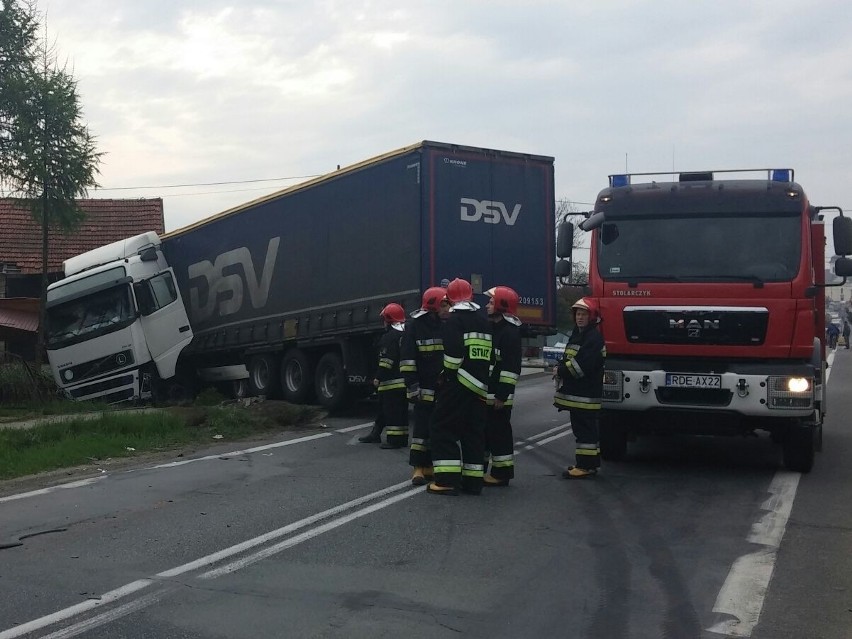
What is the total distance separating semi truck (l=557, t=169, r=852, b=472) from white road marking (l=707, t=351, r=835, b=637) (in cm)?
108

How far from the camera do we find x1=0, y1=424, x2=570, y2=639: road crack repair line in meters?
4.86

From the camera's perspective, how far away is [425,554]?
6297mm

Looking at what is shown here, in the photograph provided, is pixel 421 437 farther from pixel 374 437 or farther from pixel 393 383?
pixel 374 437

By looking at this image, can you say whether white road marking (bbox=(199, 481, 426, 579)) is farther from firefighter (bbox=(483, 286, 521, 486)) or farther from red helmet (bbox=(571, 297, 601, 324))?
red helmet (bbox=(571, 297, 601, 324))

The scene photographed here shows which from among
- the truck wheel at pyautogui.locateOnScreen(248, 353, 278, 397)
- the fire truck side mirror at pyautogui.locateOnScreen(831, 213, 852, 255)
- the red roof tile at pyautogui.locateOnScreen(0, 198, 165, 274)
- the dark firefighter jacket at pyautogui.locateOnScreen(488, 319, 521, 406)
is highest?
the red roof tile at pyautogui.locateOnScreen(0, 198, 165, 274)

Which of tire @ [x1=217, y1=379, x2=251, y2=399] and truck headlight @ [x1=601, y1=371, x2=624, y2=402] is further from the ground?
truck headlight @ [x1=601, y1=371, x2=624, y2=402]

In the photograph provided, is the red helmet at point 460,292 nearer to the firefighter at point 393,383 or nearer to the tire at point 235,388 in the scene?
the firefighter at point 393,383

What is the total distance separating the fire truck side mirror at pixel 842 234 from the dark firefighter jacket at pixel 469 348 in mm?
3719

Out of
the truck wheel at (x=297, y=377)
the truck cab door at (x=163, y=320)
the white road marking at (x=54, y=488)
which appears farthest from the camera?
the truck cab door at (x=163, y=320)

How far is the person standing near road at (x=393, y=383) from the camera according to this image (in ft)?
34.1

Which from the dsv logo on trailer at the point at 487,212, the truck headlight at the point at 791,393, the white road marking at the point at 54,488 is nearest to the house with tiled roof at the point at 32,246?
the dsv logo on trailer at the point at 487,212

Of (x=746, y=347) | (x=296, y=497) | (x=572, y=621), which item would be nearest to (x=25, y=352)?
(x=296, y=497)

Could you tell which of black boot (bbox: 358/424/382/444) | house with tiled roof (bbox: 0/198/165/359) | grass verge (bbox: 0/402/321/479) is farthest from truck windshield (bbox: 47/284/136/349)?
black boot (bbox: 358/424/382/444)

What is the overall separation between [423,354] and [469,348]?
0.93 m
